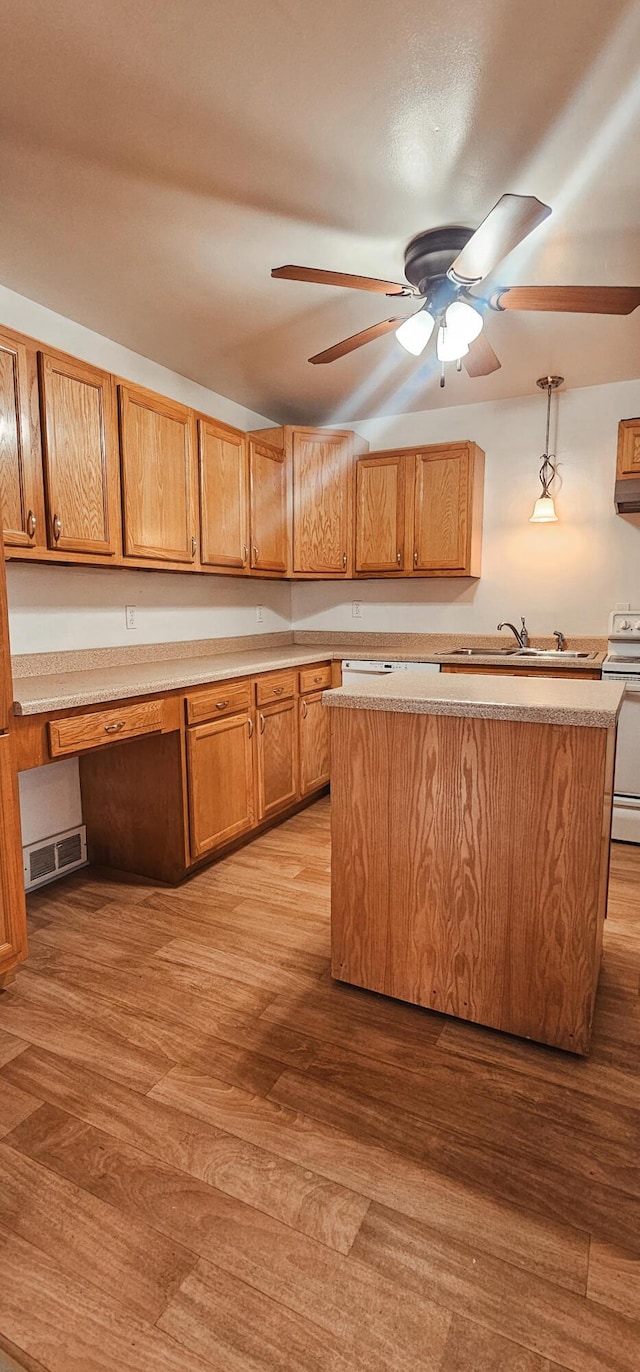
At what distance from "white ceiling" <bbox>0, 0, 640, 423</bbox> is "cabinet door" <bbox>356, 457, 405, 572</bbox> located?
1.23 meters

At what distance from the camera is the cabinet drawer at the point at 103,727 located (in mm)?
2016

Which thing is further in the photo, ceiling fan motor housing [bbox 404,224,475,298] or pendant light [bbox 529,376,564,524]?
pendant light [bbox 529,376,564,524]

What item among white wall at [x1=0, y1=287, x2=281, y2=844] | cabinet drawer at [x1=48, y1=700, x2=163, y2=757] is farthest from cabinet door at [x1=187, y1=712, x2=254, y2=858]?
white wall at [x1=0, y1=287, x2=281, y2=844]

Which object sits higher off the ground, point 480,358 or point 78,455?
point 480,358

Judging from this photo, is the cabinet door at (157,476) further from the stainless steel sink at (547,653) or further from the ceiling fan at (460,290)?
the stainless steel sink at (547,653)

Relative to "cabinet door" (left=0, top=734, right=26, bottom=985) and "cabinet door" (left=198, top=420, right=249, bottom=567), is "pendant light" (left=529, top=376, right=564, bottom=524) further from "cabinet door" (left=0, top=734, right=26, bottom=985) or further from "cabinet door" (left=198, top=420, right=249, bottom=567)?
"cabinet door" (left=0, top=734, right=26, bottom=985)

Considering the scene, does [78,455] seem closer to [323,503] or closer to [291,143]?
[291,143]

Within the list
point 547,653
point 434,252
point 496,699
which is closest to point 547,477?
point 547,653

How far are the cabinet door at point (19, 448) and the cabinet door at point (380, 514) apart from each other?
6.89 ft

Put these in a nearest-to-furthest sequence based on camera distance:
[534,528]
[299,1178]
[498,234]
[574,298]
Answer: [299,1178] < [498,234] < [574,298] < [534,528]

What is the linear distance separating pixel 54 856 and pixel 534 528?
3205 millimetres

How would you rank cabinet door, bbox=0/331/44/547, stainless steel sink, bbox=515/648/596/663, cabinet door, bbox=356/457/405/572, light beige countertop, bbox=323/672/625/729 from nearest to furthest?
light beige countertop, bbox=323/672/625/729, cabinet door, bbox=0/331/44/547, stainless steel sink, bbox=515/648/596/663, cabinet door, bbox=356/457/405/572

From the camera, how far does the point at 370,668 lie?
3645mm

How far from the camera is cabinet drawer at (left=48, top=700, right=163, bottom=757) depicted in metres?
2.02
